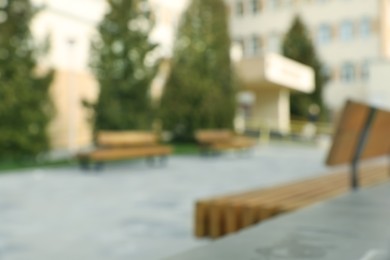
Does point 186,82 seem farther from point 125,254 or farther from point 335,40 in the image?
point 335,40

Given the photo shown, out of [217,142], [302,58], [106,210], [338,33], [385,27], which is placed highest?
[385,27]

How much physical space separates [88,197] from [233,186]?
2.85 m

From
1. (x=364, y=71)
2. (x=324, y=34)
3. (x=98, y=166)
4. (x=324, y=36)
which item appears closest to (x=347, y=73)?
(x=364, y=71)

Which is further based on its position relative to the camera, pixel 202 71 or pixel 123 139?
pixel 202 71

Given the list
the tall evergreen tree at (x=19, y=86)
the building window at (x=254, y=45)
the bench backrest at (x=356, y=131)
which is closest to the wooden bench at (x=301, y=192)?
the bench backrest at (x=356, y=131)

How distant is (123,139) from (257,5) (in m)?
44.2

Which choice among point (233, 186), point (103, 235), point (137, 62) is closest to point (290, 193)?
point (103, 235)

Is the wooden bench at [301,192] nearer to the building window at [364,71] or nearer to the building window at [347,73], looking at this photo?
the building window at [364,71]

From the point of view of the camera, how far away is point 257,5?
57.5 metres

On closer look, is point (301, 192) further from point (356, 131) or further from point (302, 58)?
point (302, 58)

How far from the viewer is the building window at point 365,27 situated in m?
51.3

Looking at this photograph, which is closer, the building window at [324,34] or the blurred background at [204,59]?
the blurred background at [204,59]

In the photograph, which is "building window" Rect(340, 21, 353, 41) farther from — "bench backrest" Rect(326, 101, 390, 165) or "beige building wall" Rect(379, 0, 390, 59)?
"bench backrest" Rect(326, 101, 390, 165)

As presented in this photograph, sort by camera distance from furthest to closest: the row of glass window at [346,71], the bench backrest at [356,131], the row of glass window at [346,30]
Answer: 1. the row of glass window at [346,71]
2. the row of glass window at [346,30]
3. the bench backrest at [356,131]
